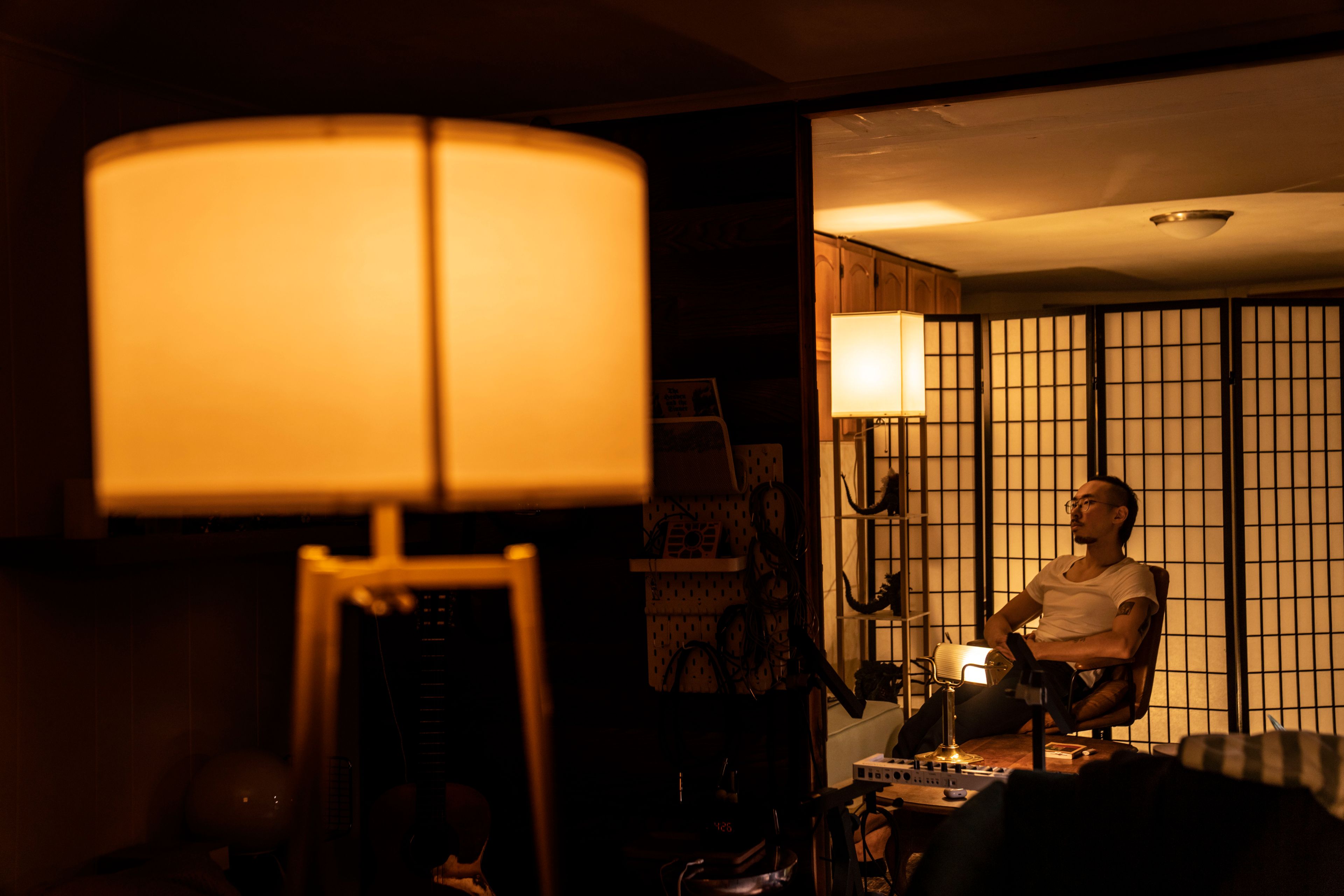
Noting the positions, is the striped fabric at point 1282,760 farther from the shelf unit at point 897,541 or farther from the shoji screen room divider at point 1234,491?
the shoji screen room divider at point 1234,491

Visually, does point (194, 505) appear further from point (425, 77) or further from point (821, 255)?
point (821, 255)

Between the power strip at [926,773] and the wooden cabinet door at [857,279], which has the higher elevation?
the wooden cabinet door at [857,279]

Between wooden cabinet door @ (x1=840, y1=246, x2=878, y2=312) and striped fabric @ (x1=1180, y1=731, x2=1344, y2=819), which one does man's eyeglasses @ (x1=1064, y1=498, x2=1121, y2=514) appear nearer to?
wooden cabinet door @ (x1=840, y1=246, x2=878, y2=312)

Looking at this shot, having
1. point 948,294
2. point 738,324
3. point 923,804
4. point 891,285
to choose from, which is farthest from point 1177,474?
point 738,324

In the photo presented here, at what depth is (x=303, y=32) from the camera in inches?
108

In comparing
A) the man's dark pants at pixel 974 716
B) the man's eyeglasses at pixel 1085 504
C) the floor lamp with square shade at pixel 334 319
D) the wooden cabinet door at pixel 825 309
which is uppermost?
the wooden cabinet door at pixel 825 309

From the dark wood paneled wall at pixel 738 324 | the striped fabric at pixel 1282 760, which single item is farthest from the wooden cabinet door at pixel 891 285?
the striped fabric at pixel 1282 760

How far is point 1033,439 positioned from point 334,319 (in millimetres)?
5600

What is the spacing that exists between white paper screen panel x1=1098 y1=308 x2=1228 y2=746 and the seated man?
915mm

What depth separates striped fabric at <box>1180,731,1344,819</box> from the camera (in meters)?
1.60

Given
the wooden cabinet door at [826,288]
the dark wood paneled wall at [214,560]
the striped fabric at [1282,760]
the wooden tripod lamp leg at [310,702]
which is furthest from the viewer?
the wooden cabinet door at [826,288]

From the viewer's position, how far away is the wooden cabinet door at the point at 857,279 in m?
5.66

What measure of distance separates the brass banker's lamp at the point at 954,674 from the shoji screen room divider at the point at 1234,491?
262 cm

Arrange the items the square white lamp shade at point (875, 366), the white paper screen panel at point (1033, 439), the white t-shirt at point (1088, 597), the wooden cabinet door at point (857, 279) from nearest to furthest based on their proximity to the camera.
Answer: the white t-shirt at point (1088, 597) < the square white lamp shade at point (875, 366) < the wooden cabinet door at point (857, 279) < the white paper screen panel at point (1033, 439)
